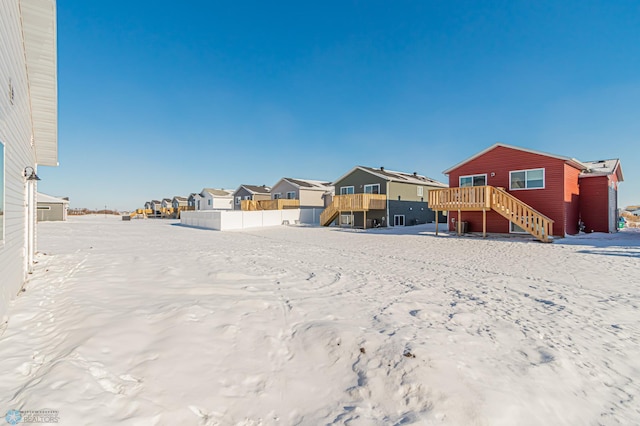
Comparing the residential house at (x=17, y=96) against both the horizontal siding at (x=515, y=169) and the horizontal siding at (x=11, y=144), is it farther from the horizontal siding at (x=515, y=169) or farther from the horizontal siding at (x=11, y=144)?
the horizontal siding at (x=515, y=169)

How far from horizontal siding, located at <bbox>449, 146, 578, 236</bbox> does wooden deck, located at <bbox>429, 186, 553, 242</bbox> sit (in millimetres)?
803

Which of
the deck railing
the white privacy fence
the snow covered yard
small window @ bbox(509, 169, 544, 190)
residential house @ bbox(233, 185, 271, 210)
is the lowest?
the snow covered yard

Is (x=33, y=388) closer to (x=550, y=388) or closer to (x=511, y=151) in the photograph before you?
(x=550, y=388)

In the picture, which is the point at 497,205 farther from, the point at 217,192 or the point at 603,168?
the point at 217,192

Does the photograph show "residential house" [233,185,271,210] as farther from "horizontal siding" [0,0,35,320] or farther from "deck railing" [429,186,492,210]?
"horizontal siding" [0,0,35,320]

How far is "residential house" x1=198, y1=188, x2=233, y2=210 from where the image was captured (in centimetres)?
4856

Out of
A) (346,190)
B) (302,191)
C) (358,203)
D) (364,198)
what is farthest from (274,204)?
(364,198)

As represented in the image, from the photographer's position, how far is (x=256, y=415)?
307 cm

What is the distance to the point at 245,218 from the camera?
1115 inches

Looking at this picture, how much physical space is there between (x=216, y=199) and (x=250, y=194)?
10366 mm

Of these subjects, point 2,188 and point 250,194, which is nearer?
point 2,188

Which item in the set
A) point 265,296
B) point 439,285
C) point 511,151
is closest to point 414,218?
point 511,151

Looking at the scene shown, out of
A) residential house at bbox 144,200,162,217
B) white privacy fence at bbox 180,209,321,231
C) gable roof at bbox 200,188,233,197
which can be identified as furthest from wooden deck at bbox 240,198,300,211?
residential house at bbox 144,200,162,217

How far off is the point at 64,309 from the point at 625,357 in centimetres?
836
